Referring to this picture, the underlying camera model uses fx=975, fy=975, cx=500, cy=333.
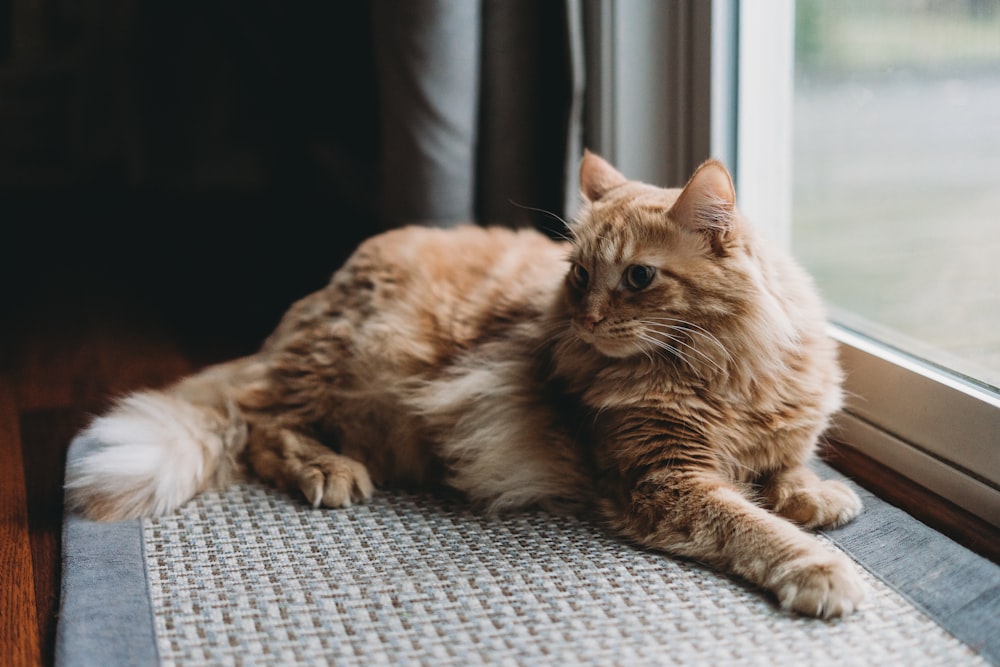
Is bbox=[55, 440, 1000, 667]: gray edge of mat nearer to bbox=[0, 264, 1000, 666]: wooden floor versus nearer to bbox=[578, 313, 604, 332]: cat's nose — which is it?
bbox=[0, 264, 1000, 666]: wooden floor

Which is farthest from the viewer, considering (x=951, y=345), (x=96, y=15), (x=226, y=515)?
(x=96, y=15)

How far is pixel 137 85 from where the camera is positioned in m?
4.68

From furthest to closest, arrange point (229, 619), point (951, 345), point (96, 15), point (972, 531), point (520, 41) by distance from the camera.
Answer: point (96, 15) < point (520, 41) < point (951, 345) < point (972, 531) < point (229, 619)

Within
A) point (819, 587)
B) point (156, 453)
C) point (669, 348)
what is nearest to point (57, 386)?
point (156, 453)

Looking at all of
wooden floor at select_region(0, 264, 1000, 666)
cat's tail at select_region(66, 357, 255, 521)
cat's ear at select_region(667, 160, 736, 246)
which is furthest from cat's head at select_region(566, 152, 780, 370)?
cat's tail at select_region(66, 357, 255, 521)

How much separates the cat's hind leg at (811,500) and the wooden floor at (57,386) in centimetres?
14

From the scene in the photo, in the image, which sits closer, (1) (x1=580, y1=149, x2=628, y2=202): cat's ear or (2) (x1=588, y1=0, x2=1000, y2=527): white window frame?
(2) (x1=588, y1=0, x2=1000, y2=527): white window frame

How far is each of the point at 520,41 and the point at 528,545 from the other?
49.1 inches

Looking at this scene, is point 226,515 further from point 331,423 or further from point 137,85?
point 137,85

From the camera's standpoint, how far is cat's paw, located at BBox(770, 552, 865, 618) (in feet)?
4.09

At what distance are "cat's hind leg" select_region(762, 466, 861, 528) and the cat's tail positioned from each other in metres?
0.94

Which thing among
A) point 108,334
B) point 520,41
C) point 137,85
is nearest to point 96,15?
point 137,85

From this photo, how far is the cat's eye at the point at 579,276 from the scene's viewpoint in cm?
154

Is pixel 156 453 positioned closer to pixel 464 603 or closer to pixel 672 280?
pixel 464 603
